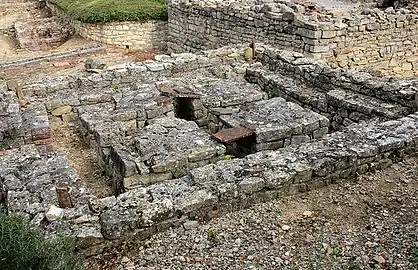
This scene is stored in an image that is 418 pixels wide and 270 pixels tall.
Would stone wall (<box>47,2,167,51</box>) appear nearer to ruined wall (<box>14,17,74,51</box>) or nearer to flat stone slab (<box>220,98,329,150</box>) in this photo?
ruined wall (<box>14,17,74,51</box>)

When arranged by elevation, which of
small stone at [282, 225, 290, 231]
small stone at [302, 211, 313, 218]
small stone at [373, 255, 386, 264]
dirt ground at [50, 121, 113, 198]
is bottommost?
dirt ground at [50, 121, 113, 198]

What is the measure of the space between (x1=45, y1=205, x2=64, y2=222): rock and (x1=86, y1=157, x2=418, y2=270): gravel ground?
535 mm

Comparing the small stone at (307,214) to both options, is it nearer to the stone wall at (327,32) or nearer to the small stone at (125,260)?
the small stone at (125,260)

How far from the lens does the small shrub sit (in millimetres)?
3438

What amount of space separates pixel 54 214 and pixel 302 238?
223 centimetres

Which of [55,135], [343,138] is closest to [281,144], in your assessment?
[343,138]

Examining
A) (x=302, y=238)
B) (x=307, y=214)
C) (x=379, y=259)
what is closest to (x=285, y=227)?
(x=302, y=238)

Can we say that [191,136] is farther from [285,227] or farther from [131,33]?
[131,33]

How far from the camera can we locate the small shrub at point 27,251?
3438 mm

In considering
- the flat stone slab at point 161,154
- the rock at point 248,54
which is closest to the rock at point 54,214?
the flat stone slab at point 161,154

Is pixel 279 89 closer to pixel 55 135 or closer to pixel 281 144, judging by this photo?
pixel 281 144

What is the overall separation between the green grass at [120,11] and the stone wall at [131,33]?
0.62 ft

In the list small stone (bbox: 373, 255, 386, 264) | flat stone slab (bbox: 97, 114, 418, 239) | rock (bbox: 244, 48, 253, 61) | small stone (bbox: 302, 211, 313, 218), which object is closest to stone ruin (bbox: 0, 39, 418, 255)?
flat stone slab (bbox: 97, 114, 418, 239)

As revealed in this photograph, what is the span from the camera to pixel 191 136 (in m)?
6.23
